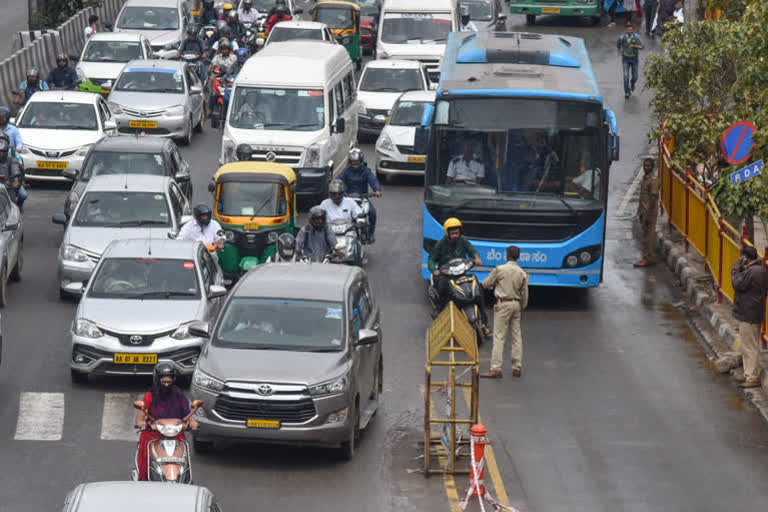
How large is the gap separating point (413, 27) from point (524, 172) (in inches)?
771

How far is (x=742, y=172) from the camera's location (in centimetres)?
1598

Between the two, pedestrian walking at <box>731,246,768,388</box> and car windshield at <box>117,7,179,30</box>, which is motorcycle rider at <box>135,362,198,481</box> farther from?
car windshield at <box>117,7,179,30</box>

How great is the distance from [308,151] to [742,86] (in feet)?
30.0

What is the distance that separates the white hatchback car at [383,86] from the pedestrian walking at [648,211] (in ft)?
33.5

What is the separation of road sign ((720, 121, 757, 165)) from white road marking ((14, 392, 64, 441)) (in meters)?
7.92

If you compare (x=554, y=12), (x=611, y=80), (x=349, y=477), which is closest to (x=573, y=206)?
(x=349, y=477)

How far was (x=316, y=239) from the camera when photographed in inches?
785

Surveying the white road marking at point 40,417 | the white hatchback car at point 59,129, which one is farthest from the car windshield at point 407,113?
the white road marking at point 40,417

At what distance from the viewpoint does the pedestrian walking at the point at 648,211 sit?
2408 centimetres

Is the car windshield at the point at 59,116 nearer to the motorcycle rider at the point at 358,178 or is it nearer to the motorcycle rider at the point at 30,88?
the motorcycle rider at the point at 30,88

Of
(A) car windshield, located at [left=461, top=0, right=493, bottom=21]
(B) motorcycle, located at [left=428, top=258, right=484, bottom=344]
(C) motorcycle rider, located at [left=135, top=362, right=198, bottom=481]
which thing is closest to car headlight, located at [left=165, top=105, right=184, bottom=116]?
(B) motorcycle, located at [left=428, top=258, right=484, bottom=344]

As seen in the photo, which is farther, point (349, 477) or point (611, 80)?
point (611, 80)

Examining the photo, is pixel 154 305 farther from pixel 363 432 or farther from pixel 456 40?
pixel 456 40

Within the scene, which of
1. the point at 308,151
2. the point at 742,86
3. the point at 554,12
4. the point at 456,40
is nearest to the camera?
the point at 742,86
